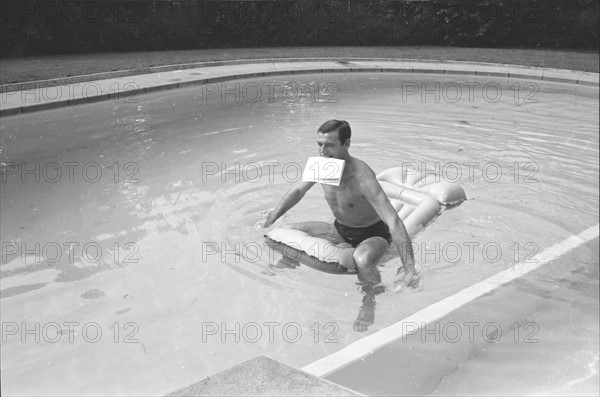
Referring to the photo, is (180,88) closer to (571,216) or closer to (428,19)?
(571,216)

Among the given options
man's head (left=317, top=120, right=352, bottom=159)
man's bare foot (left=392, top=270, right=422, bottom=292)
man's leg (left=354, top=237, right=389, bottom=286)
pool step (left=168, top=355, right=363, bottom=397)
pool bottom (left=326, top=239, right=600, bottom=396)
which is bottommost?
pool bottom (left=326, top=239, right=600, bottom=396)

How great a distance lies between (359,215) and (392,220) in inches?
19.3

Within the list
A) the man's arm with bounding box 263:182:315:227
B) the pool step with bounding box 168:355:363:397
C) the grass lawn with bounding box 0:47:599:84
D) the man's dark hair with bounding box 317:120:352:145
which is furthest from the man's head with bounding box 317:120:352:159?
the grass lawn with bounding box 0:47:599:84

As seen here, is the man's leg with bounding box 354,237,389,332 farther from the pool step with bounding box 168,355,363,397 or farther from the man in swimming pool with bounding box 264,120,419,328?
the pool step with bounding box 168,355,363,397

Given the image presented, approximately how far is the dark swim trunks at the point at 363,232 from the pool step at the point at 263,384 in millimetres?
3013

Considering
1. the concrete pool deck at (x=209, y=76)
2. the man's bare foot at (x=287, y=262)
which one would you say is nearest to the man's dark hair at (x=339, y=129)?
Answer: the man's bare foot at (x=287, y=262)

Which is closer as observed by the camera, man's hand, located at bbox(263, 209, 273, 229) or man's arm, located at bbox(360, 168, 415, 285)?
man's arm, located at bbox(360, 168, 415, 285)

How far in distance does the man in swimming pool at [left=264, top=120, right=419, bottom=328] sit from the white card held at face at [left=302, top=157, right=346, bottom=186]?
10 cm

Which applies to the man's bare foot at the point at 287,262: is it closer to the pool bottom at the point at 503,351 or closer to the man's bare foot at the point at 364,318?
the man's bare foot at the point at 364,318

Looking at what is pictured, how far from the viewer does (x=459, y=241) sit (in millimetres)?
6281

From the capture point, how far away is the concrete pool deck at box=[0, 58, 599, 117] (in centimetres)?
1142

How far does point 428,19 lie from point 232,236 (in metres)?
15.9

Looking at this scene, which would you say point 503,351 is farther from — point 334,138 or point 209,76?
point 209,76

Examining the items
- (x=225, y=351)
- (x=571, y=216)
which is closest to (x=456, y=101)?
(x=571, y=216)
